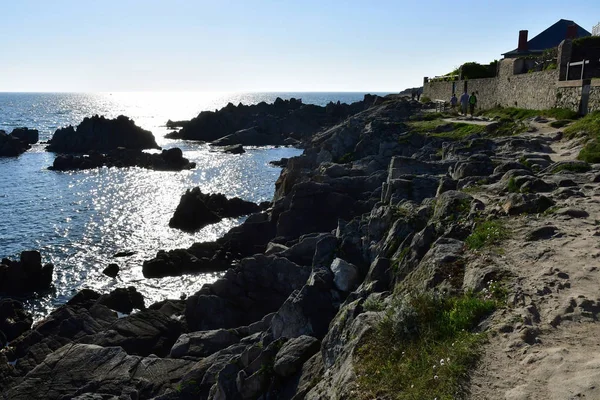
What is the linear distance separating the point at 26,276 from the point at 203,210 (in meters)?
19.5

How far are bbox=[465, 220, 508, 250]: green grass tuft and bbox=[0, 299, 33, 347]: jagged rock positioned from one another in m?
25.4

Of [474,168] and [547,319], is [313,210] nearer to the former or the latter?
[474,168]

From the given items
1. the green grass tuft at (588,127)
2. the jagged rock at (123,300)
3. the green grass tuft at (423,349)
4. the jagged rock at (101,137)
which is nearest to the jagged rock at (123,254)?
the jagged rock at (123,300)

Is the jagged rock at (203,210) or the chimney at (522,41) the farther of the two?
the chimney at (522,41)

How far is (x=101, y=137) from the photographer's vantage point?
360 ft

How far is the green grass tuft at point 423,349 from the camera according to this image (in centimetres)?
769

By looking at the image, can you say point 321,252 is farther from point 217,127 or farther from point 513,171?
point 217,127

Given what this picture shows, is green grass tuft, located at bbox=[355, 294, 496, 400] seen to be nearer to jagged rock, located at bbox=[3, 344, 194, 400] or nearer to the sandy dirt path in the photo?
the sandy dirt path

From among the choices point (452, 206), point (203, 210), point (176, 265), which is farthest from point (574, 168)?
point (203, 210)

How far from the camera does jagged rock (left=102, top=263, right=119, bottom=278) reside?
3712 cm

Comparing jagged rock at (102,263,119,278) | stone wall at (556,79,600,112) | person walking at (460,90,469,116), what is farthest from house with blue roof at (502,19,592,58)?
jagged rock at (102,263,119,278)

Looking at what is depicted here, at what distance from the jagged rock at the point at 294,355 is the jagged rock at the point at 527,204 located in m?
6.14

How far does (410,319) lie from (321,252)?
446 inches

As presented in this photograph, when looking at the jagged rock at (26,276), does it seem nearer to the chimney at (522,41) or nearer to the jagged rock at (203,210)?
the jagged rock at (203,210)
